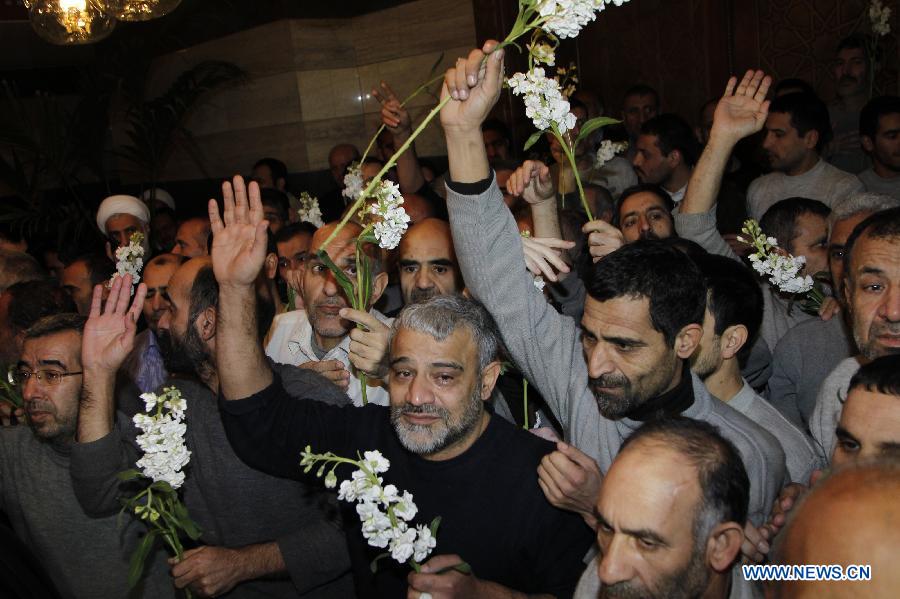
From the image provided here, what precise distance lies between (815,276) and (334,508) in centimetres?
246

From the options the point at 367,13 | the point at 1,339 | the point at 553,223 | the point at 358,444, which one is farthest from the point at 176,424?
the point at 367,13

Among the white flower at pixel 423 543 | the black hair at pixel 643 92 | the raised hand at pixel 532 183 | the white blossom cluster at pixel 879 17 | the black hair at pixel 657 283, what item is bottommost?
the white flower at pixel 423 543

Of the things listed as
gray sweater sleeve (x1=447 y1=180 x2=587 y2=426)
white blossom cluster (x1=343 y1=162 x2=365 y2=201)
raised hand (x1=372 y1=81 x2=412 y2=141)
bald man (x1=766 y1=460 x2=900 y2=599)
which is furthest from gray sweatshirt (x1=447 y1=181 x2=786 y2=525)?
white blossom cluster (x1=343 y1=162 x2=365 y2=201)

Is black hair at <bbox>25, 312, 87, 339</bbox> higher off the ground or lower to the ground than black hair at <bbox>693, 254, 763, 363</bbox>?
higher

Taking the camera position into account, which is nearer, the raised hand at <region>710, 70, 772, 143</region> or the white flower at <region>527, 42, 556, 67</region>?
the white flower at <region>527, 42, 556, 67</region>

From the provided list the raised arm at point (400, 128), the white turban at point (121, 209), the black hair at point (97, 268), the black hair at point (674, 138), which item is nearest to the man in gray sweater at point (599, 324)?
the raised arm at point (400, 128)

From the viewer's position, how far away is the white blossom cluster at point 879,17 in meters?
6.16

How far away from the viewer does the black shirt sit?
7.29ft

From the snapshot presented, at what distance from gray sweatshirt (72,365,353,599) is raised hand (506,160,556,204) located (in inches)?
42.6

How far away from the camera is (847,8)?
6.72m

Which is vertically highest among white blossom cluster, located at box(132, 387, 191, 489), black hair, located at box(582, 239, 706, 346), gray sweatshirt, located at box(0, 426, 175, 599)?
black hair, located at box(582, 239, 706, 346)

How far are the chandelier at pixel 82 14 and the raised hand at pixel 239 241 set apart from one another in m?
1.81

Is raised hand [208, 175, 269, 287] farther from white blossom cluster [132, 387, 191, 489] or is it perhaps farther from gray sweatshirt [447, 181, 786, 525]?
gray sweatshirt [447, 181, 786, 525]

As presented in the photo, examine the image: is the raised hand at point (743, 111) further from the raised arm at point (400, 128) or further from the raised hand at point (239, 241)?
the raised hand at point (239, 241)
